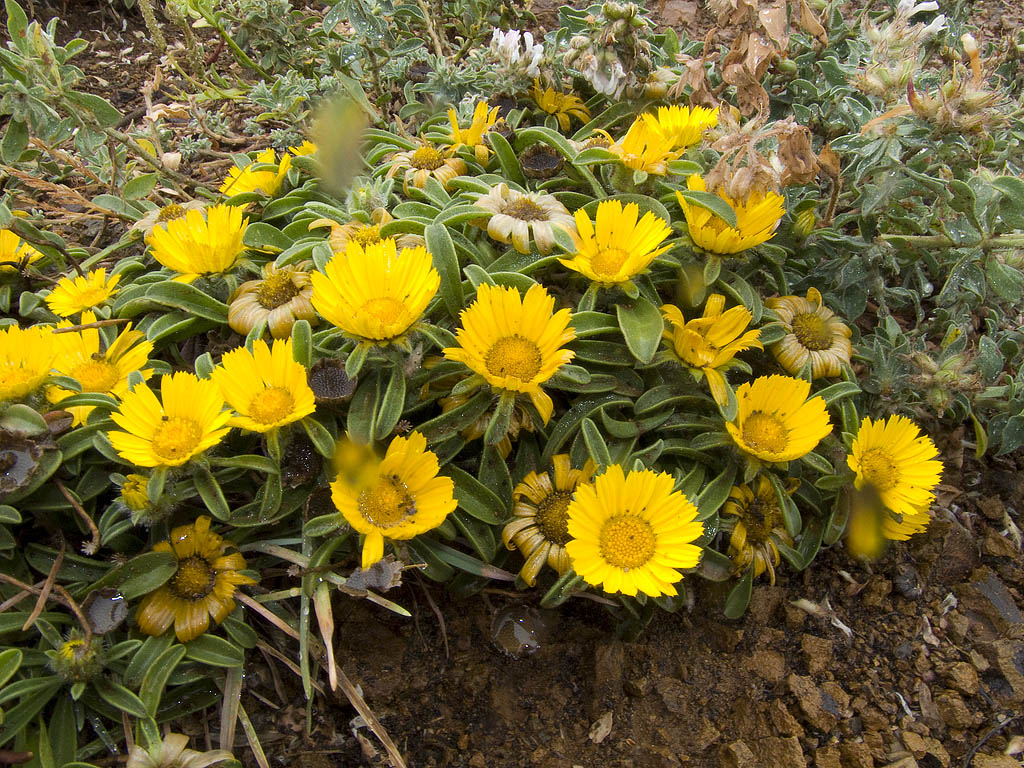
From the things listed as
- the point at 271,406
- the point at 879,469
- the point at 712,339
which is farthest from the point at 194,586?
the point at 879,469

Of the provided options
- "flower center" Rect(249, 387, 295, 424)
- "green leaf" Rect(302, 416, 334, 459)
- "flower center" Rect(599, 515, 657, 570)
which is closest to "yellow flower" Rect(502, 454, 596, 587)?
"flower center" Rect(599, 515, 657, 570)

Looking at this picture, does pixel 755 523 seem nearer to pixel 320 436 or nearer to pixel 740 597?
pixel 740 597

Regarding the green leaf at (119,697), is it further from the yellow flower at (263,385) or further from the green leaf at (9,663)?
the yellow flower at (263,385)

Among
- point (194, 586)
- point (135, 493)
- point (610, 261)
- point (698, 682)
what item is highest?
point (610, 261)

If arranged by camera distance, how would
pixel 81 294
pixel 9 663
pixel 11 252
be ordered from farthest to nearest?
pixel 11 252 < pixel 81 294 < pixel 9 663

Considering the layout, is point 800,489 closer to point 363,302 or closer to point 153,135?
point 363,302

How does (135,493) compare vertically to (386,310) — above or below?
below

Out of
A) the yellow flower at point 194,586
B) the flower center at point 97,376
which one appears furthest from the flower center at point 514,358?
the flower center at point 97,376

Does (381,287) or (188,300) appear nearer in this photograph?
(381,287)
